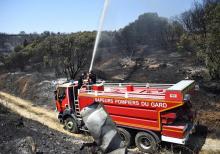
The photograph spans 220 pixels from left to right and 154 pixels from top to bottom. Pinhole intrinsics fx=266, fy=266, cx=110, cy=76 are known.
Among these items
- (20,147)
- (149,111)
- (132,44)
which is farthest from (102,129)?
(132,44)

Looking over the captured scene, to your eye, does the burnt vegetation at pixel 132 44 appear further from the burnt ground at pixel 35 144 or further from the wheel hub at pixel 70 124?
the burnt ground at pixel 35 144

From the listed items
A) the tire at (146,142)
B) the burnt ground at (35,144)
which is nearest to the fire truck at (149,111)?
the tire at (146,142)

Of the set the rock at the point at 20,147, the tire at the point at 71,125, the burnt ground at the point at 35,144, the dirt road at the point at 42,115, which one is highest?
the rock at the point at 20,147

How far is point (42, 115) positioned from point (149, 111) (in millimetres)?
10849

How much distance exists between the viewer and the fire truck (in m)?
11.4

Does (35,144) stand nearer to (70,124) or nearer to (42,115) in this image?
(70,124)

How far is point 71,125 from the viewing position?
15688 mm

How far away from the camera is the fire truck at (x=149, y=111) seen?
11.4 metres

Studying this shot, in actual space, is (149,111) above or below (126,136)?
above

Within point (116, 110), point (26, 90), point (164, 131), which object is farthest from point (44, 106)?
point (164, 131)

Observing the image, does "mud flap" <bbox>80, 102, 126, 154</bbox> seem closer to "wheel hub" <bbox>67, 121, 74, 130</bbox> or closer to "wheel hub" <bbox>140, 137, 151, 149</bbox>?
"wheel hub" <bbox>140, 137, 151, 149</bbox>

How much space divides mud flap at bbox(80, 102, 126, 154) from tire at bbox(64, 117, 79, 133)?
736 centimetres

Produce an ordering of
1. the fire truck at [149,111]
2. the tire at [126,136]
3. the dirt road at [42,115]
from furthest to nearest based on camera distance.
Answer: the dirt road at [42,115], the tire at [126,136], the fire truck at [149,111]

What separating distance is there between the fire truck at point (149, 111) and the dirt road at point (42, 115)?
4.82 feet
